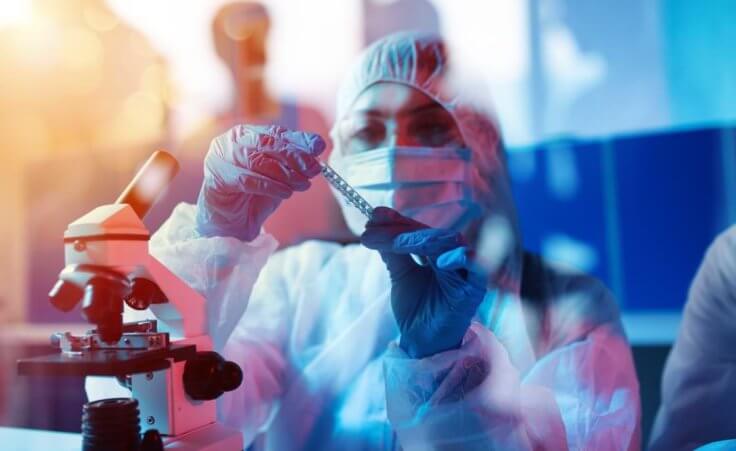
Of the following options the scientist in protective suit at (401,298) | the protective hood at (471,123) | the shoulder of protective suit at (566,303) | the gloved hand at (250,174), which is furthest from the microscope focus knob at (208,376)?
the shoulder of protective suit at (566,303)

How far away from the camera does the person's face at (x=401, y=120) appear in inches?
42.1

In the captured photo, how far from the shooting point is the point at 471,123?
110cm

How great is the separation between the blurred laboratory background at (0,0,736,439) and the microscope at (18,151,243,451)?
514 millimetres

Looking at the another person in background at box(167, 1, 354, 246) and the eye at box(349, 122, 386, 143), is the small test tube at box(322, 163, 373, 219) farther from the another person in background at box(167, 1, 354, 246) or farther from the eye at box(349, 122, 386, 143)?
the another person in background at box(167, 1, 354, 246)

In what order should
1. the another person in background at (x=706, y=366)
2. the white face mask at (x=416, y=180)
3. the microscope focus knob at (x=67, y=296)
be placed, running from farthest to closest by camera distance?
the another person in background at (x=706, y=366) → the white face mask at (x=416, y=180) → the microscope focus knob at (x=67, y=296)

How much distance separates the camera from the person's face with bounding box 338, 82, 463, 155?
3.51ft

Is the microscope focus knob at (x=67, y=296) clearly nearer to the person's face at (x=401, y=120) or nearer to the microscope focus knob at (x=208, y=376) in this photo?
the microscope focus knob at (x=208, y=376)

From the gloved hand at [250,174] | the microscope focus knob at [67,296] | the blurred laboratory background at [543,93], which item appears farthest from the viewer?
the blurred laboratory background at [543,93]

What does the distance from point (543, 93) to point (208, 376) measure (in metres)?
1.17

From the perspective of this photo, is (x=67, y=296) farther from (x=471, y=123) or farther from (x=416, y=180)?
(x=471, y=123)

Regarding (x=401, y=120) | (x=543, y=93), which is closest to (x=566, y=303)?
(x=401, y=120)

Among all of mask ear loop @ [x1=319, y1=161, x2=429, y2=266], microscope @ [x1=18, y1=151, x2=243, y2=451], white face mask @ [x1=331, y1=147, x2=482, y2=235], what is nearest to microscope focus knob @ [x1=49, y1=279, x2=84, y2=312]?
microscope @ [x1=18, y1=151, x2=243, y2=451]

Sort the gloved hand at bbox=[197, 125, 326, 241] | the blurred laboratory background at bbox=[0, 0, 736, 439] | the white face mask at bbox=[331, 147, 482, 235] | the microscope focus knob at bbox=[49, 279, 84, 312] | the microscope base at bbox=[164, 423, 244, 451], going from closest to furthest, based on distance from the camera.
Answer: the microscope focus knob at bbox=[49, 279, 84, 312]
the microscope base at bbox=[164, 423, 244, 451]
the gloved hand at bbox=[197, 125, 326, 241]
the white face mask at bbox=[331, 147, 482, 235]
the blurred laboratory background at bbox=[0, 0, 736, 439]

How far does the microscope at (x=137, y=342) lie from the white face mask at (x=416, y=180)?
38 cm
